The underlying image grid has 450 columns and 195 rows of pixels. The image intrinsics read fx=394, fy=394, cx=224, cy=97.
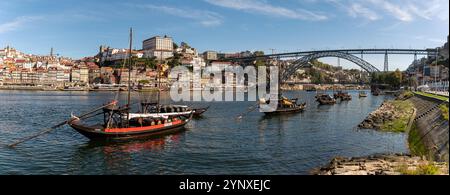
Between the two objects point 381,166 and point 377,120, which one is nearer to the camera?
point 381,166

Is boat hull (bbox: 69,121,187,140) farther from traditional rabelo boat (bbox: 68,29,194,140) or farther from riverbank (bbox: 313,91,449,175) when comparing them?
riverbank (bbox: 313,91,449,175)

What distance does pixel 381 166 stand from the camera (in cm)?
1603

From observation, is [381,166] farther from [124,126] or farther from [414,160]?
[124,126]

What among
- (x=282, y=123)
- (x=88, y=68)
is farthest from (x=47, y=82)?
(x=282, y=123)

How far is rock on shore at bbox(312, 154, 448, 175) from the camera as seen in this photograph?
14.0 meters

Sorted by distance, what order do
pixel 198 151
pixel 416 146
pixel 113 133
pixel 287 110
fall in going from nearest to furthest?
pixel 416 146
pixel 198 151
pixel 113 133
pixel 287 110

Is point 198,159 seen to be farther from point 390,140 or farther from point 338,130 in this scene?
point 338,130

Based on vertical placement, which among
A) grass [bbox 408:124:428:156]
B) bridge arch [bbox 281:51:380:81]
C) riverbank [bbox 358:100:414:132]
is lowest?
grass [bbox 408:124:428:156]

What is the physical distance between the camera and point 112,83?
518ft

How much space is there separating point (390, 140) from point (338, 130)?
7521 mm

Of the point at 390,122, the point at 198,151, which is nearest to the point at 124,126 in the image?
the point at 198,151

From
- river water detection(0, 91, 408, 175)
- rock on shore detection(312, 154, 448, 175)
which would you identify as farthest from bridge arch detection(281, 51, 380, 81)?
rock on shore detection(312, 154, 448, 175)

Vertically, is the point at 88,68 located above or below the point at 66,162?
above
